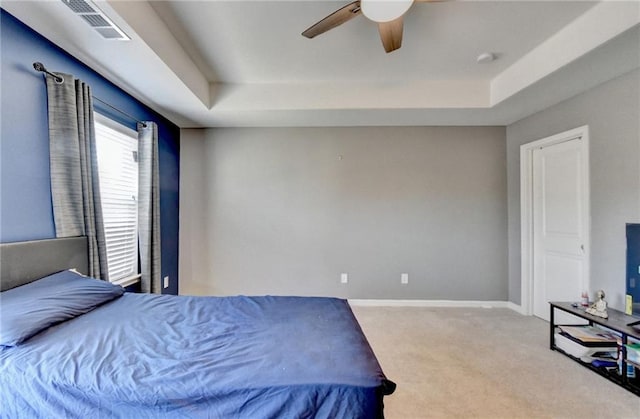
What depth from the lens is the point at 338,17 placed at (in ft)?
5.56

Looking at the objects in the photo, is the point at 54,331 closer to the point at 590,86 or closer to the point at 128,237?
the point at 128,237

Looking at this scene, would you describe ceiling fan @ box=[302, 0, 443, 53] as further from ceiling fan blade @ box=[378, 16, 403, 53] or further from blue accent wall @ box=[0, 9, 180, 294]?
blue accent wall @ box=[0, 9, 180, 294]

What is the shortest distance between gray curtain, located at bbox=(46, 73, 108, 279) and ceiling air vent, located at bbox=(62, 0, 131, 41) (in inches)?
18.2

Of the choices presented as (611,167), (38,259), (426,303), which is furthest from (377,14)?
(426,303)

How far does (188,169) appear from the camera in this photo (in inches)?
146

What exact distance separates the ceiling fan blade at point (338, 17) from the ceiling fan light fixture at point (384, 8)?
0.14 ft

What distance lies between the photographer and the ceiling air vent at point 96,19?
150 centimetres

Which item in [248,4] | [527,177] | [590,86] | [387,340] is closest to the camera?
[248,4]

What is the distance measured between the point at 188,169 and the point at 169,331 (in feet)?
9.17

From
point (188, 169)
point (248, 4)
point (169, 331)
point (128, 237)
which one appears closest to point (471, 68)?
point (248, 4)

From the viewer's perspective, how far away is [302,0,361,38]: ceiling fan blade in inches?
63.9

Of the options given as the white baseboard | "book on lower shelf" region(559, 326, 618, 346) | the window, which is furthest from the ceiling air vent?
"book on lower shelf" region(559, 326, 618, 346)

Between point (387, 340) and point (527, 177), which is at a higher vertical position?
point (527, 177)

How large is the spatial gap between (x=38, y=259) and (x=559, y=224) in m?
4.53
